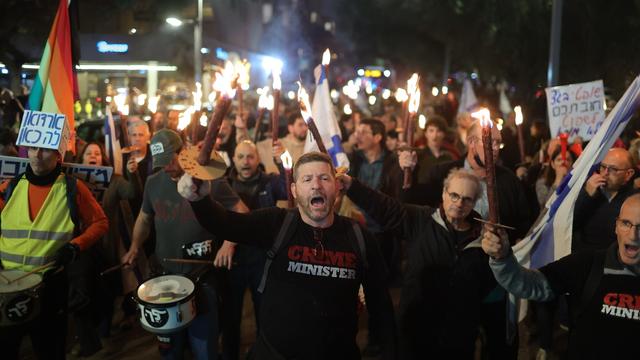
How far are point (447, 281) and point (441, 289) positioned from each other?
63 mm

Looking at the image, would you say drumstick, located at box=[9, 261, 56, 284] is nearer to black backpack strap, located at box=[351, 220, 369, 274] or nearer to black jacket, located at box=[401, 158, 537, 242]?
black backpack strap, located at box=[351, 220, 369, 274]

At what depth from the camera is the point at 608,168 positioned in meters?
5.47

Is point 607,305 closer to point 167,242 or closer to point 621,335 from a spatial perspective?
point 621,335

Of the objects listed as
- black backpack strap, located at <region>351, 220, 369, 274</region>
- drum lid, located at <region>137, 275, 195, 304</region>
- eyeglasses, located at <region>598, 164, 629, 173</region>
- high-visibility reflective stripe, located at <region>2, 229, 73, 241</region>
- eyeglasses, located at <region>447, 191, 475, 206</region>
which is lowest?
drum lid, located at <region>137, 275, 195, 304</region>

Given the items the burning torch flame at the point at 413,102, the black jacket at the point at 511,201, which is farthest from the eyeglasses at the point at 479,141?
the burning torch flame at the point at 413,102

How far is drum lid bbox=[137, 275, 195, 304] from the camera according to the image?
14.9 ft

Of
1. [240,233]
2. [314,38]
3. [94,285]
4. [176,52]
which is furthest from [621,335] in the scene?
[314,38]

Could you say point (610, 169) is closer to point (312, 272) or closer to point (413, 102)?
point (413, 102)

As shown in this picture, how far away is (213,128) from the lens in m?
2.90

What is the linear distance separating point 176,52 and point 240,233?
28808 millimetres

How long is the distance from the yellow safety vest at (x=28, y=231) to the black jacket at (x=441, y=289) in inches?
86.8

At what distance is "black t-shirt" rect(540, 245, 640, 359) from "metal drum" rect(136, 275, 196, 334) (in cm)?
244

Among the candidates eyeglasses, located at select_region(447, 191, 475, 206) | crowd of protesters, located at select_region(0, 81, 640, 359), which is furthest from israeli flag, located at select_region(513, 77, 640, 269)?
eyeglasses, located at select_region(447, 191, 475, 206)

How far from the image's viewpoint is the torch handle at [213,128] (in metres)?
2.85
